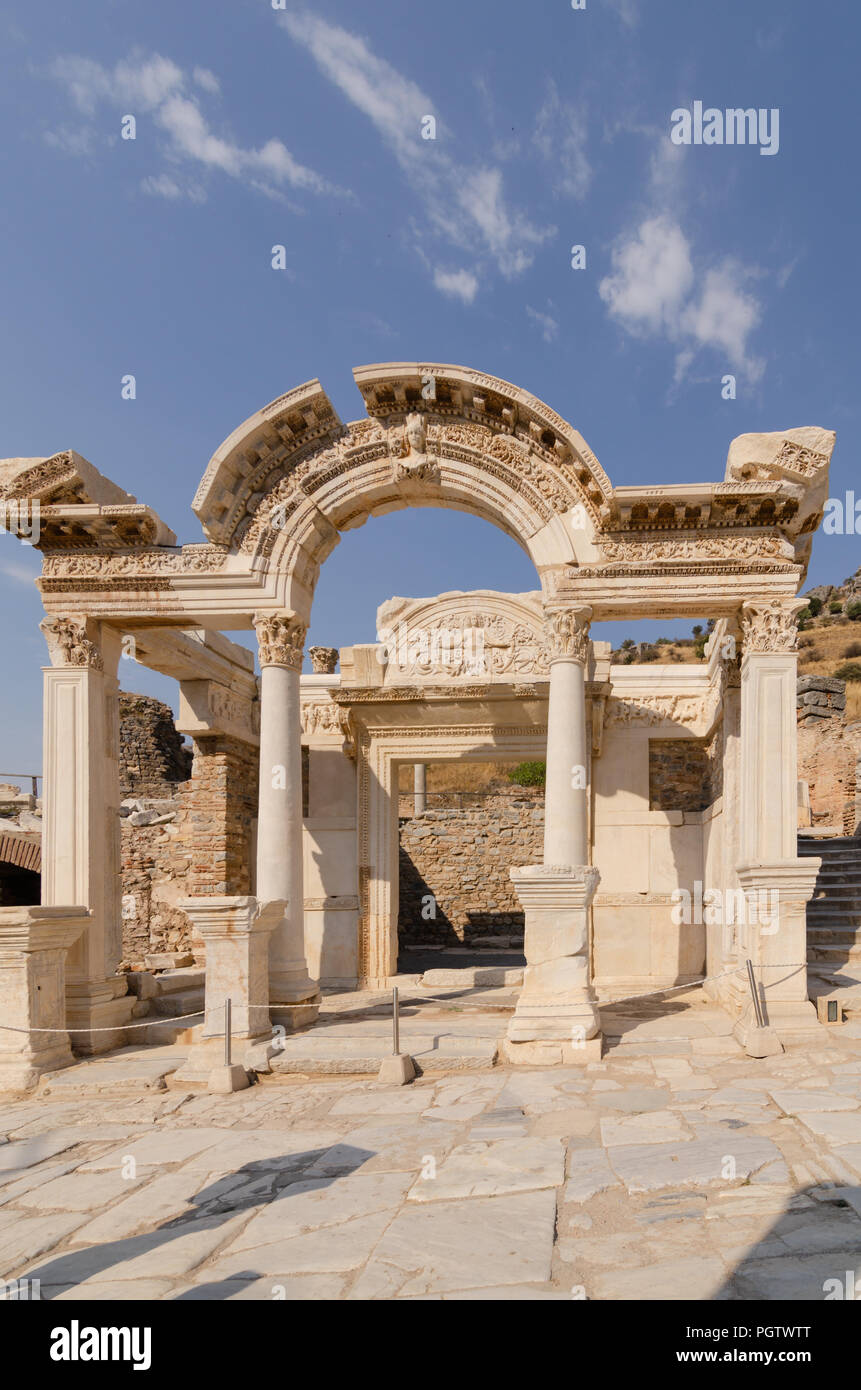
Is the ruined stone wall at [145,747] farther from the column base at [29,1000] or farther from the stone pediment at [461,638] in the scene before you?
the column base at [29,1000]

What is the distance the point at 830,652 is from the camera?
161ft

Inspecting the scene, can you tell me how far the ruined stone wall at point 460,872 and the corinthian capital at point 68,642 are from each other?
12.4m

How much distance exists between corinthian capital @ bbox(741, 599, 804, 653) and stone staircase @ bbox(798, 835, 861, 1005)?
2.13 metres

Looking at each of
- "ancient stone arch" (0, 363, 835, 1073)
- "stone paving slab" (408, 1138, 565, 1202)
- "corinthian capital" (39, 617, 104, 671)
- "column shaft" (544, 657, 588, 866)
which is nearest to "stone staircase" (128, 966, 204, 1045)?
"ancient stone arch" (0, 363, 835, 1073)

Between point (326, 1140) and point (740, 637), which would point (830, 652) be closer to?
point (740, 637)

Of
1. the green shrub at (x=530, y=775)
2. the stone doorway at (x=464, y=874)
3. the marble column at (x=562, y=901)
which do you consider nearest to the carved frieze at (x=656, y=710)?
the marble column at (x=562, y=901)

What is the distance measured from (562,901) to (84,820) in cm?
490

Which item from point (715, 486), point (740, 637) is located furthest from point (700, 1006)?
point (715, 486)

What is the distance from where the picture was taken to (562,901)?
8.49 m

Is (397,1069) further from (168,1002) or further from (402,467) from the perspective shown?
(402,467)

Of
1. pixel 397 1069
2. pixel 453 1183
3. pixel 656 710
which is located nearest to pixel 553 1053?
pixel 397 1069

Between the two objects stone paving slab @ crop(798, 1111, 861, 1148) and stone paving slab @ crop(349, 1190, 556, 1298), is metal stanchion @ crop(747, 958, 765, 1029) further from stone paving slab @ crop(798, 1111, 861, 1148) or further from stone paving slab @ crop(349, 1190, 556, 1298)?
stone paving slab @ crop(349, 1190, 556, 1298)

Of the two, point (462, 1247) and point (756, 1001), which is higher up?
point (462, 1247)

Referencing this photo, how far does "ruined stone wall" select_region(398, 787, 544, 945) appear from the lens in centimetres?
2128
